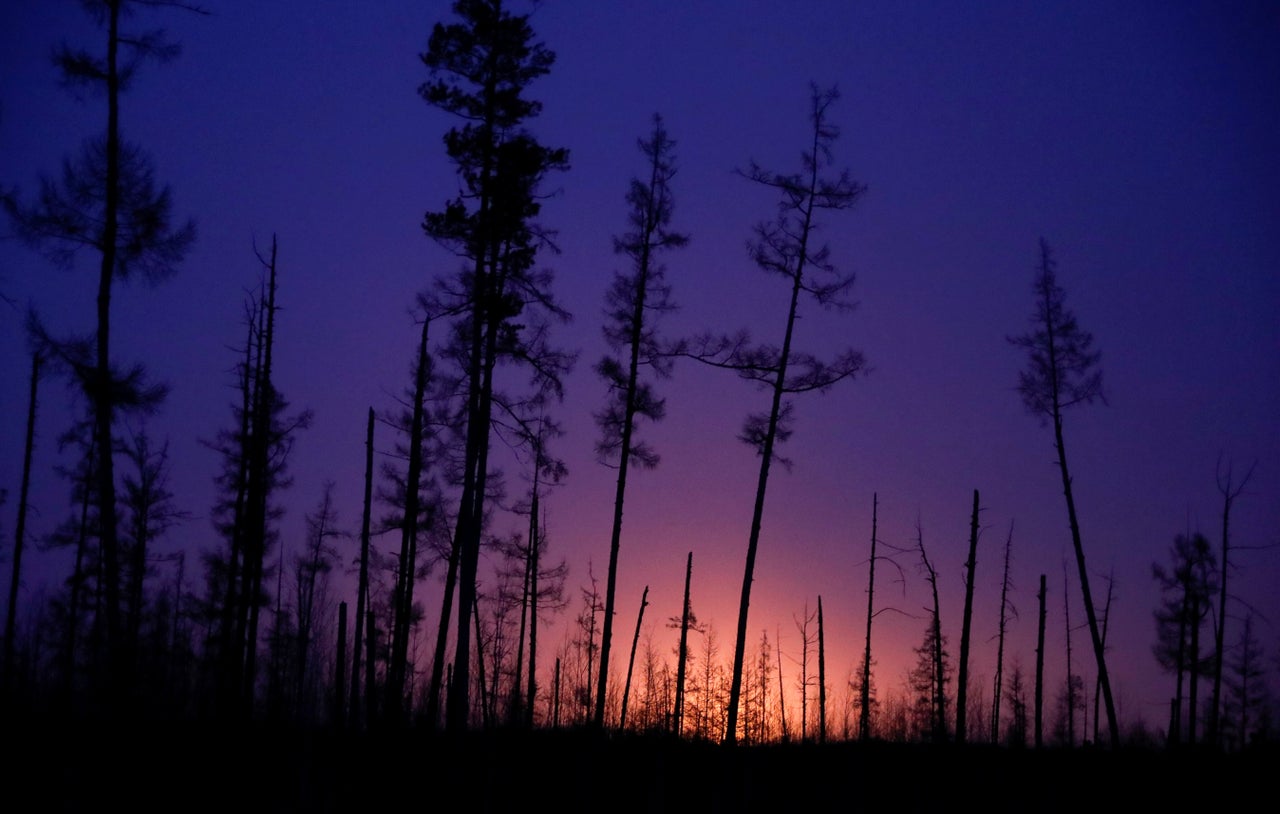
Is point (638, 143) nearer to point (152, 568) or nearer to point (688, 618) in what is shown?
point (688, 618)

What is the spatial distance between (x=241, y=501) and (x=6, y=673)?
7.17 metres

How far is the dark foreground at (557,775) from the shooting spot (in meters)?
13.9

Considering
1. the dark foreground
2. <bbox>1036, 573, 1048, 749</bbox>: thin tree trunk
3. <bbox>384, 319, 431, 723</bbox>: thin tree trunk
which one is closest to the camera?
the dark foreground

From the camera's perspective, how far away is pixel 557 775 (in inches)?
637

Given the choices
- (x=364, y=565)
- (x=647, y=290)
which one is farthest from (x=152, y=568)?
(x=647, y=290)

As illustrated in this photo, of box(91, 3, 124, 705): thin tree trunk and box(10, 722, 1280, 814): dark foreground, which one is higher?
box(91, 3, 124, 705): thin tree trunk

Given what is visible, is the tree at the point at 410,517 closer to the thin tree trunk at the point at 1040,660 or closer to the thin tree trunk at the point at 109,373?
the thin tree trunk at the point at 109,373

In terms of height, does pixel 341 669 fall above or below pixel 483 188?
below

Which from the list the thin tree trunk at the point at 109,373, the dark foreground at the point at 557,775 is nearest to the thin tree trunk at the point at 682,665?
the dark foreground at the point at 557,775

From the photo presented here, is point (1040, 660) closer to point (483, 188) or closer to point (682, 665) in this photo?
point (682, 665)

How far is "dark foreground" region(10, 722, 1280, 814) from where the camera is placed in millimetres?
13867

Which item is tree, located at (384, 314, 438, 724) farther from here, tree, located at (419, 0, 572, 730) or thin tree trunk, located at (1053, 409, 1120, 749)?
thin tree trunk, located at (1053, 409, 1120, 749)

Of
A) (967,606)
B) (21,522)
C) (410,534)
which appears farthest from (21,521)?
(967,606)

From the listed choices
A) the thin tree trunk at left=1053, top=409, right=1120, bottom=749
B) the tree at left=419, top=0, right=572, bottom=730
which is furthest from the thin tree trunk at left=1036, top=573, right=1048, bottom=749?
the tree at left=419, top=0, right=572, bottom=730
